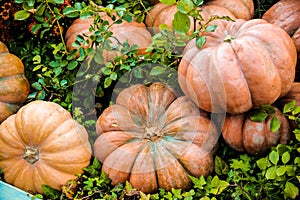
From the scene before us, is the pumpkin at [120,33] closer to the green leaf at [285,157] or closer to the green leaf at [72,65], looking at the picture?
the green leaf at [72,65]

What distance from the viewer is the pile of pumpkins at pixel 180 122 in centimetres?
260

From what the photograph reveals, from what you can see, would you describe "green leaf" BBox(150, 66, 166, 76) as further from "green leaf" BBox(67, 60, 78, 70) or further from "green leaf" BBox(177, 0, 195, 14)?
"green leaf" BBox(67, 60, 78, 70)

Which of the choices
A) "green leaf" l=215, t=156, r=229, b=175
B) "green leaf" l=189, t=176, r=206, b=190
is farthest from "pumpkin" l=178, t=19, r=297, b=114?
"green leaf" l=189, t=176, r=206, b=190

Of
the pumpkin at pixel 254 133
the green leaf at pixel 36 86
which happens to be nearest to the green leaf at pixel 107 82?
the green leaf at pixel 36 86

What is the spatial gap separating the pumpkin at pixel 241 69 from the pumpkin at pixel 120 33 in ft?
1.81

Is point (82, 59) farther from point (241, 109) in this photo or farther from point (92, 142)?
point (241, 109)

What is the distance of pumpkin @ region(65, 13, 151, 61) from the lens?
320cm

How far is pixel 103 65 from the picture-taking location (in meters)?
3.13

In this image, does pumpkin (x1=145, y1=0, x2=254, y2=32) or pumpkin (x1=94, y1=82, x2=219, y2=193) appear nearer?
pumpkin (x1=94, y1=82, x2=219, y2=193)

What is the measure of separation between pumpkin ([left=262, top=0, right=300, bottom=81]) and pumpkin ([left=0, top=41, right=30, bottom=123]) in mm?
1569

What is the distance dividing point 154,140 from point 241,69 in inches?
24.0

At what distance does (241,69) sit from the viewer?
8.44 ft

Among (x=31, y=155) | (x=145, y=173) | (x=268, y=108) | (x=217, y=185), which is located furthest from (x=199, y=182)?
(x=31, y=155)

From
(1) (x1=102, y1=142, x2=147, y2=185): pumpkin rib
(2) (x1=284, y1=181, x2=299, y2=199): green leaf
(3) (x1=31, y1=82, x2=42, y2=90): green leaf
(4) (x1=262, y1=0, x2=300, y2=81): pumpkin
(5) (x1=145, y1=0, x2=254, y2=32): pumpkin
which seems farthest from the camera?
(5) (x1=145, y1=0, x2=254, y2=32): pumpkin
